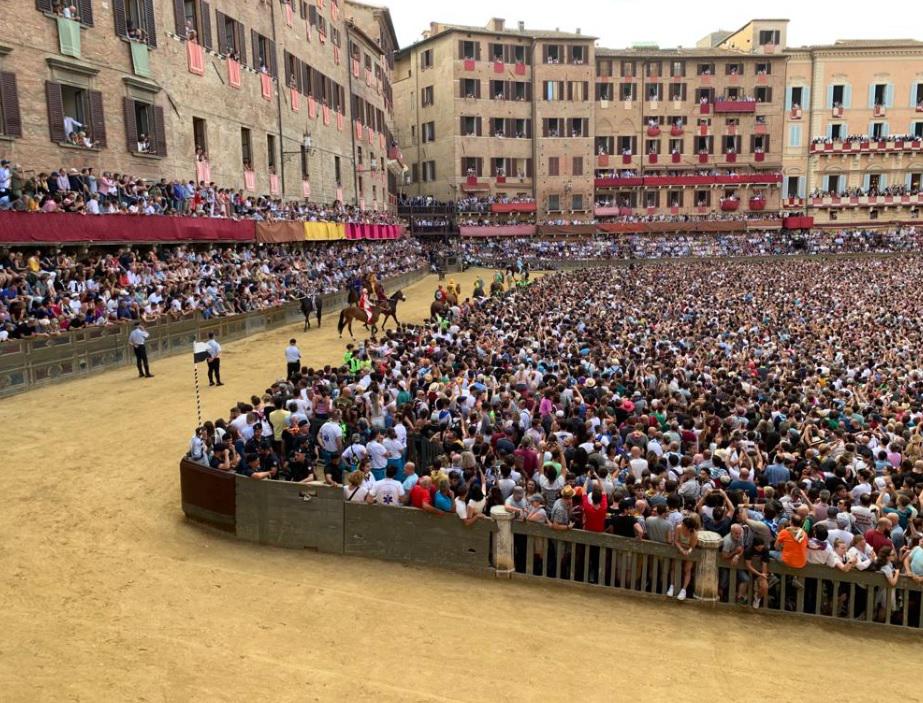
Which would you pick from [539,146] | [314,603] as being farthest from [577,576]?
[539,146]

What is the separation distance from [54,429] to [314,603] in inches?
334

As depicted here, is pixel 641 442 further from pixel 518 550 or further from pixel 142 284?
pixel 142 284

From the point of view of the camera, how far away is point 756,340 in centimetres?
2192

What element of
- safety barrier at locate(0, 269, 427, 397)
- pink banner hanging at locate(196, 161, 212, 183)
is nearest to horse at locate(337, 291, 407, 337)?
safety barrier at locate(0, 269, 427, 397)

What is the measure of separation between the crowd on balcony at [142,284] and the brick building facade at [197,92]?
11.7 ft

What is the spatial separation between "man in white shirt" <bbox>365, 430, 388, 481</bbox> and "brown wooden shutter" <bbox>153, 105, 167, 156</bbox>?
68.1ft

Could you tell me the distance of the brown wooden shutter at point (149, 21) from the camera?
86.5 feet

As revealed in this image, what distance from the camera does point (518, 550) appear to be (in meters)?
9.58

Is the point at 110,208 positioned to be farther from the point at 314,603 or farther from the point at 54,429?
the point at 314,603

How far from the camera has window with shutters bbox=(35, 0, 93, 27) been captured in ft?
71.3

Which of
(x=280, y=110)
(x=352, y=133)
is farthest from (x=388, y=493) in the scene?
(x=352, y=133)

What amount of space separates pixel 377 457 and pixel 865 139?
232ft

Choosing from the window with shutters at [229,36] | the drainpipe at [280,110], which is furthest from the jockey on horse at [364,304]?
the drainpipe at [280,110]

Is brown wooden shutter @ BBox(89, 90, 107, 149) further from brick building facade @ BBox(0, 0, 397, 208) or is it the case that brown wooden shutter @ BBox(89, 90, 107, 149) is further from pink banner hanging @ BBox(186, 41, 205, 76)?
pink banner hanging @ BBox(186, 41, 205, 76)
